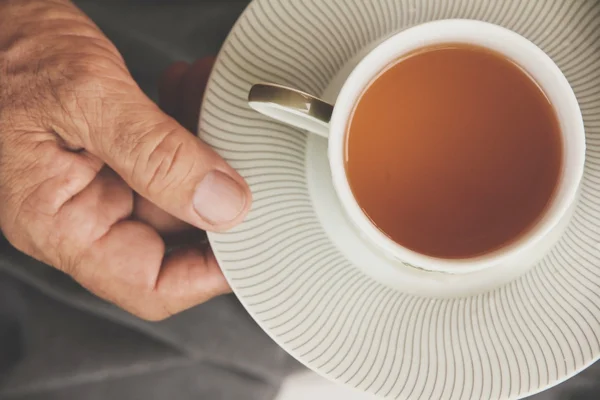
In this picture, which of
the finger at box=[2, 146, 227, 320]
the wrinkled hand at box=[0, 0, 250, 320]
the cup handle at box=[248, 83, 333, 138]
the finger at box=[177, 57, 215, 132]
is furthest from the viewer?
the finger at box=[177, 57, 215, 132]

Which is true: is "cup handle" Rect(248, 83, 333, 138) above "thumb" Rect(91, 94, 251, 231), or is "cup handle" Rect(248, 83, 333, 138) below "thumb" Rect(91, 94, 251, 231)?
above

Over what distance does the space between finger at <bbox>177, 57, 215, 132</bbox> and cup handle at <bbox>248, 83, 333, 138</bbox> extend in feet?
1.21

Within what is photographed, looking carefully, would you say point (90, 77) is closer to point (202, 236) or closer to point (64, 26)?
point (64, 26)

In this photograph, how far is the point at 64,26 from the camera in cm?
78

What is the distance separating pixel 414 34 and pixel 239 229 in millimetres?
270

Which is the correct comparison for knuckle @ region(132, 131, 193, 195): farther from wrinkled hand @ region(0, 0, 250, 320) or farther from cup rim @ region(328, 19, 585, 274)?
cup rim @ region(328, 19, 585, 274)

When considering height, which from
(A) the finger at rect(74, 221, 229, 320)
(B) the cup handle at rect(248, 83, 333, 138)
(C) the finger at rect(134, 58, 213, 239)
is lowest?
(A) the finger at rect(74, 221, 229, 320)

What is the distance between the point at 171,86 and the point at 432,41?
49 centimetres

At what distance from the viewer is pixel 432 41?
2.09ft

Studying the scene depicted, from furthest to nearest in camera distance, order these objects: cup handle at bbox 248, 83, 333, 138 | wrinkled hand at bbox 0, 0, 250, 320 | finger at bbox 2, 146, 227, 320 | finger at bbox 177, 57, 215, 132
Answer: finger at bbox 177, 57, 215, 132, finger at bbox 2, 146, 227, 320, wrinkled hand at bbox 0, 0, 250, 320, cup handle at bbox 248, 83, 333, 138

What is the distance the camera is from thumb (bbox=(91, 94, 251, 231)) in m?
0.65

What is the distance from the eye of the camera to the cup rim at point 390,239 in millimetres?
589

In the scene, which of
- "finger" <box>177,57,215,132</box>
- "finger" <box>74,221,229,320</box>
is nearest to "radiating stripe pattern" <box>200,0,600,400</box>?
"finger" <box>74,221,229,320</box>

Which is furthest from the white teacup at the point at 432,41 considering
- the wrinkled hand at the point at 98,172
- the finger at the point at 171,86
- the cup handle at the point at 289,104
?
the finger at the point at 171,86
